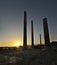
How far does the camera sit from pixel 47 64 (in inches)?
398

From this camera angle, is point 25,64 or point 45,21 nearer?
point 25,64

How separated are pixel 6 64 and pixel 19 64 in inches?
39.0

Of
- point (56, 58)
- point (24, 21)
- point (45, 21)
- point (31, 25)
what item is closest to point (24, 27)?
point (24, 21)

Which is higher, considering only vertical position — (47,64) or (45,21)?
(45,21)

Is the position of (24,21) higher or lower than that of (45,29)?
higher

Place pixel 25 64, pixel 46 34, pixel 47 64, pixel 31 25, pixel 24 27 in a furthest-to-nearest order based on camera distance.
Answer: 1. pixel 31 25
2. pixel 24 27
3. pixel 46 34
4. pixel 25 64
5. pixel 47 64

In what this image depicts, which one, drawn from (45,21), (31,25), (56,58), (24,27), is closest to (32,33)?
(31,25)

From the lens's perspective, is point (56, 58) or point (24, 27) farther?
point (24, 27)

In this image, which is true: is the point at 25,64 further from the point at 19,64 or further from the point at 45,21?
the point at 45,21

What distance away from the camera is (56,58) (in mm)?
11180

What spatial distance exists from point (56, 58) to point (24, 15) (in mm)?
15808

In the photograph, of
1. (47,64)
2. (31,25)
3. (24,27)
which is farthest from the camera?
(31,25)

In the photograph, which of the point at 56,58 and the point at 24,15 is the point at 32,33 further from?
the point at 56,58

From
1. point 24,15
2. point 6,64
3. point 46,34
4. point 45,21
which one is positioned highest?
point 24,15
